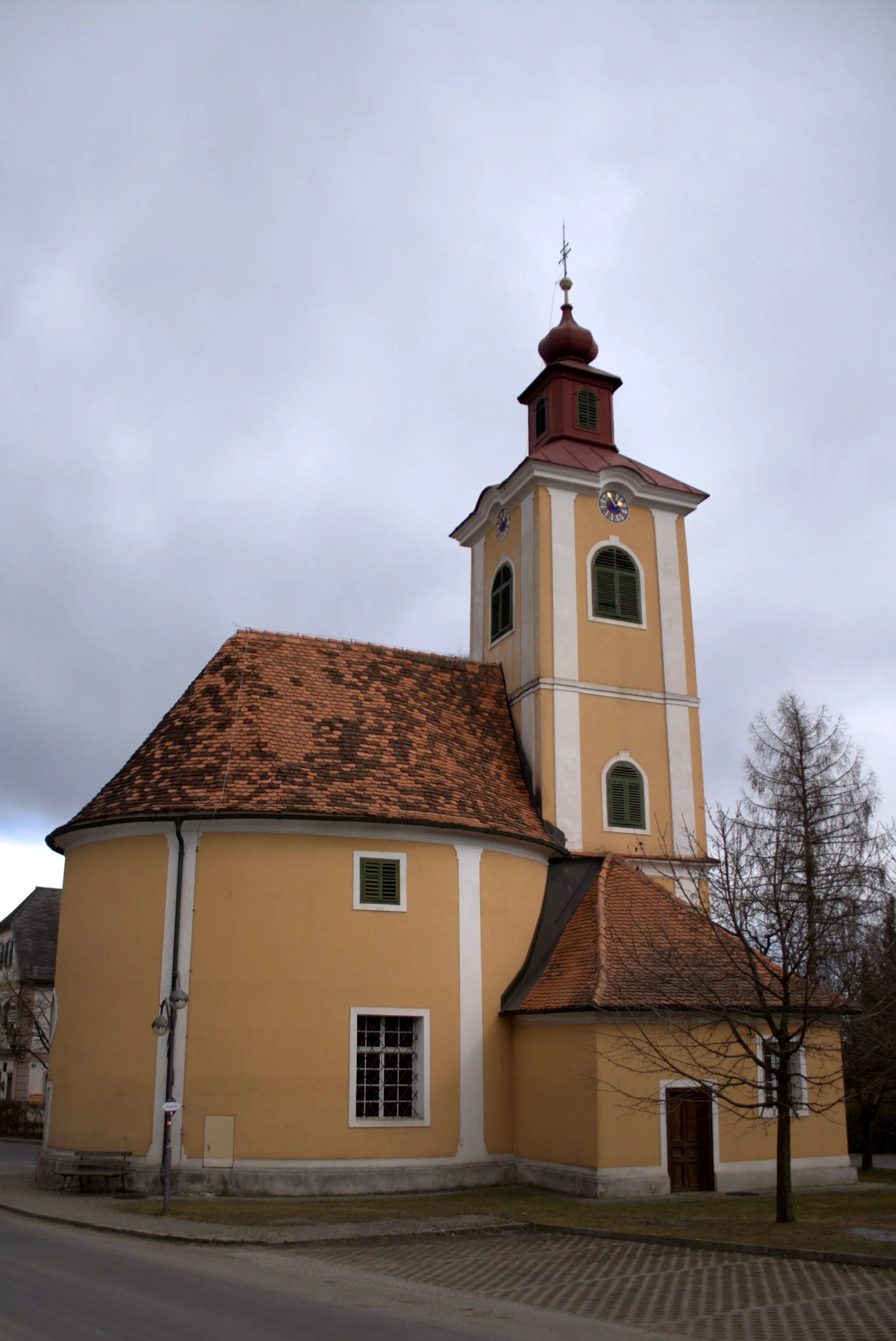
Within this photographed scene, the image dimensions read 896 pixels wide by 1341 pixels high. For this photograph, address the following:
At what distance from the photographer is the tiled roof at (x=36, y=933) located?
48.1 m

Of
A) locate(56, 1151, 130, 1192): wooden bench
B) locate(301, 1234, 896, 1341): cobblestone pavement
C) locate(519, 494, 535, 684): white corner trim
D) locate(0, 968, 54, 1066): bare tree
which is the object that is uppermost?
locate(519, 494, 535, 684): white corner trim

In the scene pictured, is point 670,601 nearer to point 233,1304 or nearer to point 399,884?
point 399,884

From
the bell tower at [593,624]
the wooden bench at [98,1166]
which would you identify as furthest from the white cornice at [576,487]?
the wooden bench at [98,1166]

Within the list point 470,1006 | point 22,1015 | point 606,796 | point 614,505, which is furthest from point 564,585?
point 22,1015

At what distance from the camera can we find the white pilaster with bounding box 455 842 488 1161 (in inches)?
775

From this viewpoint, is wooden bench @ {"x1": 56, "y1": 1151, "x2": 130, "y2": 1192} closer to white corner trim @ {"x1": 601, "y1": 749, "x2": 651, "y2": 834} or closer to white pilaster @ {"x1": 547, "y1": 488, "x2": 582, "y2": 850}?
white pilaster @ {"x1": 547, "y1": 488, "x2": 582, "y2": 850}

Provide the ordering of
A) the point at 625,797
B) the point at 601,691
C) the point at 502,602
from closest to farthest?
the point at 625,797 < the point at 601,691 < the point at 502,602

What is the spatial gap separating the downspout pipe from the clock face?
12.3 metres

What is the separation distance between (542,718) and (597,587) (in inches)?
142

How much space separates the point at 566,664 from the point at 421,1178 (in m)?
10.6

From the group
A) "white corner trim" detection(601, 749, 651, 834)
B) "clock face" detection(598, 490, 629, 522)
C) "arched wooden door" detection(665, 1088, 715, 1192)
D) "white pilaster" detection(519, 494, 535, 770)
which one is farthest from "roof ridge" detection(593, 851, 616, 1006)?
"clock face" detection(598, 490, 629, 522)

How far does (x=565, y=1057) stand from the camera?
62.9ft

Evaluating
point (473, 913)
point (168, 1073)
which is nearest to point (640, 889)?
point (473, 913)

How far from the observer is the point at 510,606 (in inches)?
1043
